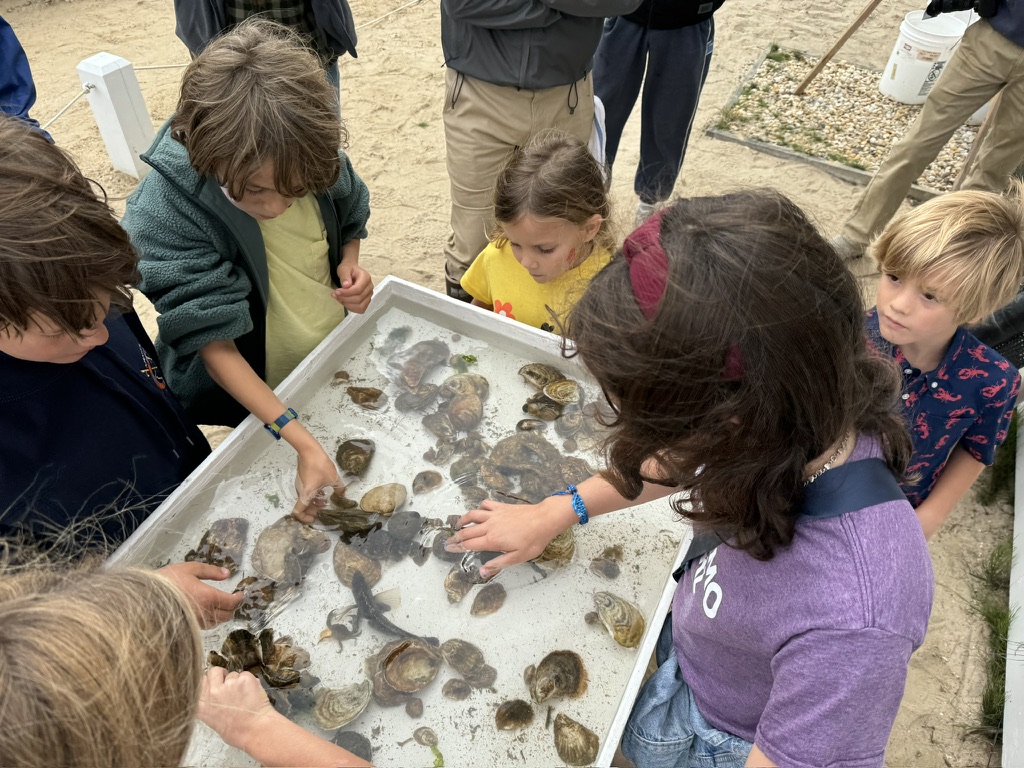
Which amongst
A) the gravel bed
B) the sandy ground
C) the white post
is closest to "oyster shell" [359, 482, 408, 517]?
the sandy ground

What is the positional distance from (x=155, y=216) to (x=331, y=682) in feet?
3.71

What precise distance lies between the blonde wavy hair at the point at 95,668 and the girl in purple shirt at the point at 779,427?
637 millimetres

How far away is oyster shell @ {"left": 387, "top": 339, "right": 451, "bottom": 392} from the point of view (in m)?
1.85

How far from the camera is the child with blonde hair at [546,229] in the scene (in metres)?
1.87

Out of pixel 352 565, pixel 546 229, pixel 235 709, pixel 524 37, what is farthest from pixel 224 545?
pixel 524 37

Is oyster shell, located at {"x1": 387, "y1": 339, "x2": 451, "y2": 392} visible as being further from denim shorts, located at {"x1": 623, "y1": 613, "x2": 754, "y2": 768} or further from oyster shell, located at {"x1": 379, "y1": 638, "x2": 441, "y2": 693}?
denim shorts, located at {"x1": 623, "y1": 613, "x2": 754, "y2": 768}

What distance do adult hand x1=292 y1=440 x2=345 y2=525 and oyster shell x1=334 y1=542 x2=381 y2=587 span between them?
0.39 feet

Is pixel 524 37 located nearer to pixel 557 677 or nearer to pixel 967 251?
pixel 967 251

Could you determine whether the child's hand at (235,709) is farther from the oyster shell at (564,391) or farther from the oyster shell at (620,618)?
the oyster shell at (564,391)

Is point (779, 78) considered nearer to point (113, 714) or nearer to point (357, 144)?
point (357, 144)

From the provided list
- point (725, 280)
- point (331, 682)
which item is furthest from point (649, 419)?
point (331, 682)

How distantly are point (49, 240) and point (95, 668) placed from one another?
0.79 meters

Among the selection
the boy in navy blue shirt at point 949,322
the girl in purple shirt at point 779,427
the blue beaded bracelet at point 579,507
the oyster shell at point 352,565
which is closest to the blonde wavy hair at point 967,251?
the boy in navy blue shirt at point 949,322

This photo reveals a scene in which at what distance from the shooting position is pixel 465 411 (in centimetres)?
176
